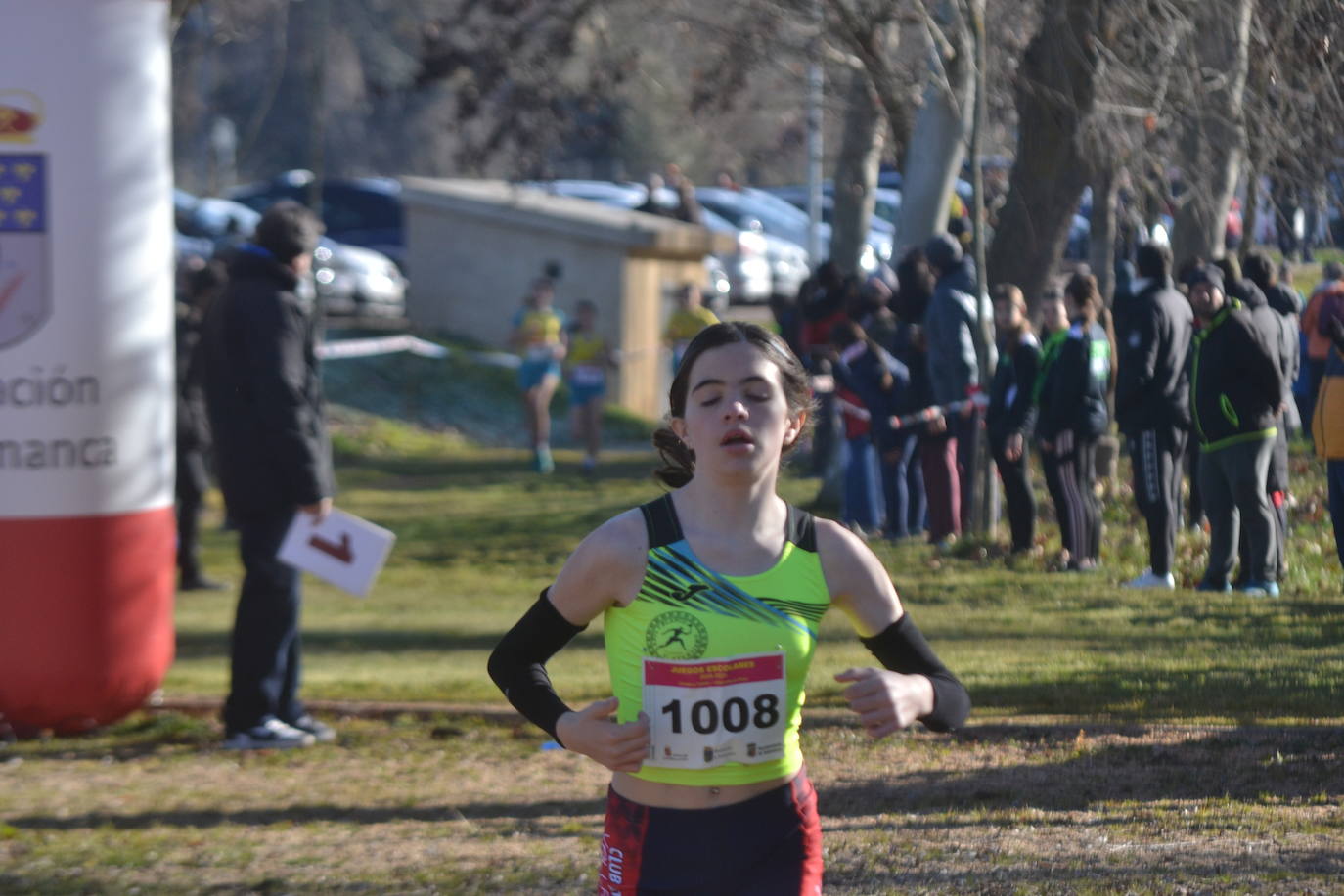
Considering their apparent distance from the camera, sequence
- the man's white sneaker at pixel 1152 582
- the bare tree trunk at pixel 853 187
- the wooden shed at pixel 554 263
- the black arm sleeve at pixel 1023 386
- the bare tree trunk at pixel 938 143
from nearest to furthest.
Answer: the man's white sneaker at pixel 1152 582 → the black arm sleeve at pixel 1023 386 → the bare tree trunk at pixel 938 143 → the bare tree trunk at pixel 853 187 → the wooden shed at pixel 554 263

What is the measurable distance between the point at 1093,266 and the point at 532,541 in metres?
6.90

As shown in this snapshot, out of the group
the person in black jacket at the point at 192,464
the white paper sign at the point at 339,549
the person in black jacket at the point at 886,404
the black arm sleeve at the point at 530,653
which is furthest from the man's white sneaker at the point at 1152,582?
the person in black jacket at the point at 192,464

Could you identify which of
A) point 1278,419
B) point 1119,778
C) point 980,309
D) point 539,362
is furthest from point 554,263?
point 1119,778

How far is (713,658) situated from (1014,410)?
851 cm

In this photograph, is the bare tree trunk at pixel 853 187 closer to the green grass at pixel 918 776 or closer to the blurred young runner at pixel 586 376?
the blurred young runner at pixel 586 376

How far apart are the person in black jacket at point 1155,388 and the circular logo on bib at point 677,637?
7.09 metres

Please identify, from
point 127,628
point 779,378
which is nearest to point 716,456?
point 779,378

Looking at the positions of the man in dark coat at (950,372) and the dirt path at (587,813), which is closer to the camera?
the dirt path at (587,813)

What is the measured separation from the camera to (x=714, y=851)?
364cm

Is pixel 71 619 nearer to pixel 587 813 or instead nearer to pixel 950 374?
pixel 587 813

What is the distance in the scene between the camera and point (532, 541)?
1534cm

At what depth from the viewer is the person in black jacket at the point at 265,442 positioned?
26.0 feet

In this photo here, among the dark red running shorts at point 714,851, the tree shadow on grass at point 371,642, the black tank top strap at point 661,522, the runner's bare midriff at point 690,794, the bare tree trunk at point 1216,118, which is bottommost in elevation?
the tree shadow on grass at point 371,642

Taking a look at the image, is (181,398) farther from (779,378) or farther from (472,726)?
(779,378)
